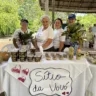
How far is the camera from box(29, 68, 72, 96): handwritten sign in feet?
6.61

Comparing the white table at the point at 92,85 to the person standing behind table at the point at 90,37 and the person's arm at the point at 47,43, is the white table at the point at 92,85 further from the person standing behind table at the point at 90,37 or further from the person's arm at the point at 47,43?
the person standing behind table at the point at 90,37

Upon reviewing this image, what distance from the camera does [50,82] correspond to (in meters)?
2.04

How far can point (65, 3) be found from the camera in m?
5.79

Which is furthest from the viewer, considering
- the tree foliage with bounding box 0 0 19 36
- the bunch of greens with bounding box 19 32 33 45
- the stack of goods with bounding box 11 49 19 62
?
the tree foliage with bounding box 0 0 19 36

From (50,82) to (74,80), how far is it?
0.28 m

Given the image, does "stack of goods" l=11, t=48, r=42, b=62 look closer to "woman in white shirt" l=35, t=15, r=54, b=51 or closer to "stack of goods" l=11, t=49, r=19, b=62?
"stack of goods" l=11, t=49, r=19, b=62

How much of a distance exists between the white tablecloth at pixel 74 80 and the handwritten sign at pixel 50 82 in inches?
2.3

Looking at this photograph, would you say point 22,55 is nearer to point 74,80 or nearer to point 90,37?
point 74,80

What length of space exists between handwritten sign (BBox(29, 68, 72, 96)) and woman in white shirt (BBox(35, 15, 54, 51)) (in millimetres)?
718

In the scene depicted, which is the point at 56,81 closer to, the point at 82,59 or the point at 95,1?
the point at 82,59

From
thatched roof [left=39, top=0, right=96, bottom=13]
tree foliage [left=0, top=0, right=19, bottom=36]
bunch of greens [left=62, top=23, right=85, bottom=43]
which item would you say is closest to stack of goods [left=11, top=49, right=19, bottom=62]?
bunch of greens [left=62, top=23, right=85, bottom=43]

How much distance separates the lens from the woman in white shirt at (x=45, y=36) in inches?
104

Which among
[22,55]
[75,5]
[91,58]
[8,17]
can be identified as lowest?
[91,58]

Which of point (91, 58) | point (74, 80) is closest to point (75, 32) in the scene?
point (91, 58)
